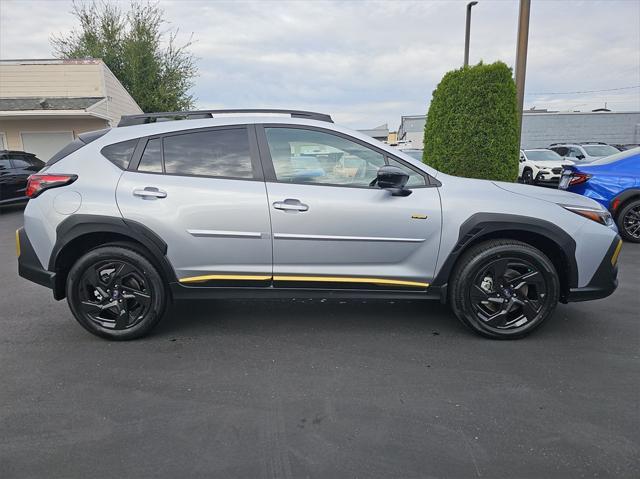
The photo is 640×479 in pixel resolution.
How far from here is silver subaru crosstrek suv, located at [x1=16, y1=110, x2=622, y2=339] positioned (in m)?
3.51

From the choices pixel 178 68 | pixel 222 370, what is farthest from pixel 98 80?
pixel 222 370

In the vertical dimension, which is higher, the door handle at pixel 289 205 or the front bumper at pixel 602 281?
the door handle at pixel 289 205

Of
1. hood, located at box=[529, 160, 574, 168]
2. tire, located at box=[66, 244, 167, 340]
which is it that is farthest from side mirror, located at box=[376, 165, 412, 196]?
hood, located at box=[529, 160, 574, 168]

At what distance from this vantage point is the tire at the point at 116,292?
3.58 metres

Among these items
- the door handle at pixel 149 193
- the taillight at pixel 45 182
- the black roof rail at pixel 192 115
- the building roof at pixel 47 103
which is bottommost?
the door handle at pixel 149 193

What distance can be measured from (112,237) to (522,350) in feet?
10.7

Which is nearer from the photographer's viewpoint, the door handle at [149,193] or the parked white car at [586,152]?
the door handle at [149,193]

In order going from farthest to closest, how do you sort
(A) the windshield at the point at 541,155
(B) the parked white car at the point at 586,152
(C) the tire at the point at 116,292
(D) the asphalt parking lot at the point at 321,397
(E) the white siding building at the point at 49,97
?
1. (B) the parked white car at the point at 586,152
2. (E) the white siding building at the point at 49,97
3. (A) the windshield at the point at 541,155
4. (C) the tire at the point at 116,292
5. (D) the asphalt parking lot at the point at 321,397

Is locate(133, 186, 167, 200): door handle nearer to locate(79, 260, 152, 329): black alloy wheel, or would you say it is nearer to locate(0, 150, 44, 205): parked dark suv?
locate(79, 260, 152, 329): black alloy wheel

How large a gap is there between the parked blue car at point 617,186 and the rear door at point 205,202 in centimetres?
578

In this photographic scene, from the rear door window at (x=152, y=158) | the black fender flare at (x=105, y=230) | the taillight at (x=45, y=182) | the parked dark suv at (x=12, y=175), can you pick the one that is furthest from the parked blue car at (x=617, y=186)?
the parked dark suv at (x=12, y=175)

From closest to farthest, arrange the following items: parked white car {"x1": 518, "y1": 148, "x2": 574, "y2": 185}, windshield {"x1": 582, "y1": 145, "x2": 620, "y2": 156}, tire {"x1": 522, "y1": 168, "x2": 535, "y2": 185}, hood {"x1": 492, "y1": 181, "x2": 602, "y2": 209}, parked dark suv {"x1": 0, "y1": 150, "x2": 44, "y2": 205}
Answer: hood {"x1": 492, "y1": 181, "x2": 602, "y2": 209}
parked dark suv {"x1": 0, "y1": 150, "x2": 44, "y2": 205}
parked white car {"x1": 518, "y1": 148, "x2": 574, "y2": 185}
tire {"x1": 522, "y1": 168, "x2": 535, "y2": 185}
windshield {"x1": 582, "y1": 145, "x2": 620, "y2": 156}

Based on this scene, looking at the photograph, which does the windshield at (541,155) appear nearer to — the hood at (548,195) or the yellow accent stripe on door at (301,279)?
the hood at (548,195)

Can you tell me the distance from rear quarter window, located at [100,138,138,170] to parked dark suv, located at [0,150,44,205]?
Result: 9975mm
